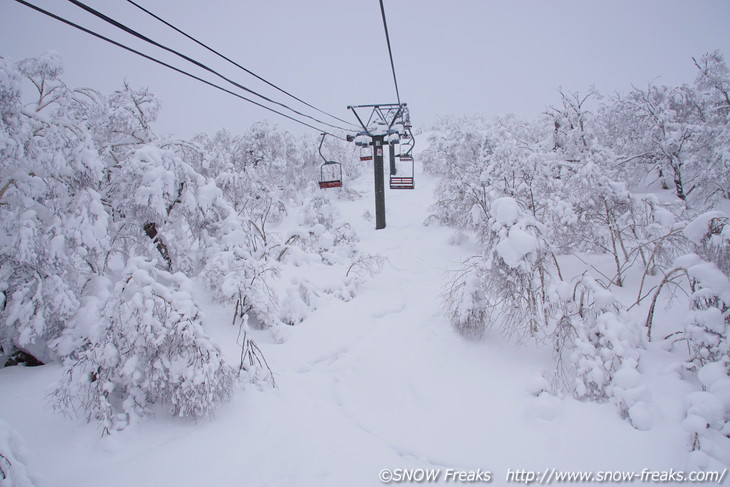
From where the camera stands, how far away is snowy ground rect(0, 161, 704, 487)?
3.87 metres

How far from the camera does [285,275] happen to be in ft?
32.6

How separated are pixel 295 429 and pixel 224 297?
148 inches

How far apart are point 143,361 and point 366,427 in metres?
3.31

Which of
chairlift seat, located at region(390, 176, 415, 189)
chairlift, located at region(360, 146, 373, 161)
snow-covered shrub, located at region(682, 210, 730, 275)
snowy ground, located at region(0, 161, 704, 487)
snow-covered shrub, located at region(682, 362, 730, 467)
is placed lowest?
snowy ground, located at region(0, 161, 704, 487)

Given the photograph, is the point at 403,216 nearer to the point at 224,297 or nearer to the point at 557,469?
the point at 224,297

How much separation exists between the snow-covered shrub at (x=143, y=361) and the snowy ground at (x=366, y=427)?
33 cm

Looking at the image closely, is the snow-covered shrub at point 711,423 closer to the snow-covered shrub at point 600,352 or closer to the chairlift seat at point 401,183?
the snow-covered shrub at point 600,352

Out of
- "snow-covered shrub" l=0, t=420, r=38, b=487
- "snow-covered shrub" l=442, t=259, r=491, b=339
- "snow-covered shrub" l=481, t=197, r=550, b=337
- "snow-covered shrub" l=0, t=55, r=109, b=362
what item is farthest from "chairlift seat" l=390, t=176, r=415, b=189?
"snow-covered shrub" l=0, t=420, r=38, b=487

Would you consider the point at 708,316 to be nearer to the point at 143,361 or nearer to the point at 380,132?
the point at 143,361

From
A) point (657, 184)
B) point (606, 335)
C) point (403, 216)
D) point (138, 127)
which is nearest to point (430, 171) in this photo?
point (403, 216)

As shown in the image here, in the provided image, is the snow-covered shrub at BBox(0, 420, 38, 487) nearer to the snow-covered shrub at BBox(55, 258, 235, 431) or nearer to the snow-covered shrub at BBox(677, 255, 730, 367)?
the snow-covered shrub at BBox(55, 258, 235, 431)

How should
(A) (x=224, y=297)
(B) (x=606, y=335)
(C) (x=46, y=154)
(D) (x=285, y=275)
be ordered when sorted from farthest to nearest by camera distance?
(D) (x=285, y=275) → (A) (x=224, y=297) → (C) (x=46, y=154) → (B) (x=606, y=335)

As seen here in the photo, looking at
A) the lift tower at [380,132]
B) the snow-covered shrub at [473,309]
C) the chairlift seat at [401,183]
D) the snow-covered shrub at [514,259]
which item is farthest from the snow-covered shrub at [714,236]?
the lift tower at [380,132]

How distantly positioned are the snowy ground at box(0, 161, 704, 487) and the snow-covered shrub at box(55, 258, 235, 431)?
0.33 metres
